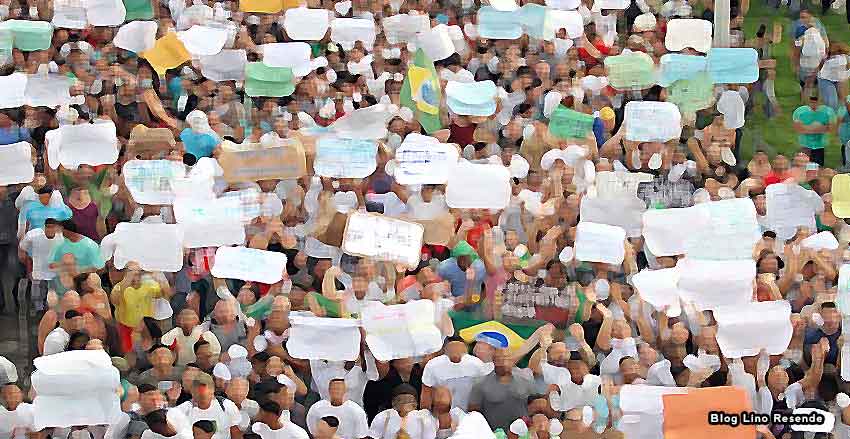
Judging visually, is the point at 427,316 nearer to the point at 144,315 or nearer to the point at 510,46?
the point at 144,315

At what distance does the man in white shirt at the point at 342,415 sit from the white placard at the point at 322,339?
22 centimetres

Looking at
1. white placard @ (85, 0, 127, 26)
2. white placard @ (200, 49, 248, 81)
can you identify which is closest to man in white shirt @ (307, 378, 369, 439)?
white placard @ (200, 49, 248, 81)

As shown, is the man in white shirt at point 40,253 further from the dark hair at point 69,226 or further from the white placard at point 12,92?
the white placard at point 12,92

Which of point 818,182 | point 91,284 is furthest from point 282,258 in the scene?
point 818,182

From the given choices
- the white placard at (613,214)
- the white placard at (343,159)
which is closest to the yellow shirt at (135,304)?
the white placard at (343,159)

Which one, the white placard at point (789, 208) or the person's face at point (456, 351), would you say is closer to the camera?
the person's face at point (456, 351)

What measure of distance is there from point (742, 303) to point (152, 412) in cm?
311

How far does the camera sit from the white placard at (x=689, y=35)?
8250mm

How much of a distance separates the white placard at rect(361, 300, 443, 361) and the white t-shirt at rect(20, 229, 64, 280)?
67.8 inches

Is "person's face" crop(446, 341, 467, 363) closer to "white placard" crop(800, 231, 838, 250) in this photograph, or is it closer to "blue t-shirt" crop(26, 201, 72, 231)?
"white placard" crop(800, 231, 838, 250)

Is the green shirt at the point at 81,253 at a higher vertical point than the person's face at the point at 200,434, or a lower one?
higher

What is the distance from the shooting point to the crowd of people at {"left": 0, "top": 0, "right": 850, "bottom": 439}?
6961mm

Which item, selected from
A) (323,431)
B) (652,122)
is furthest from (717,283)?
(323,431)

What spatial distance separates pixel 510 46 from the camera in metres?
8.41
